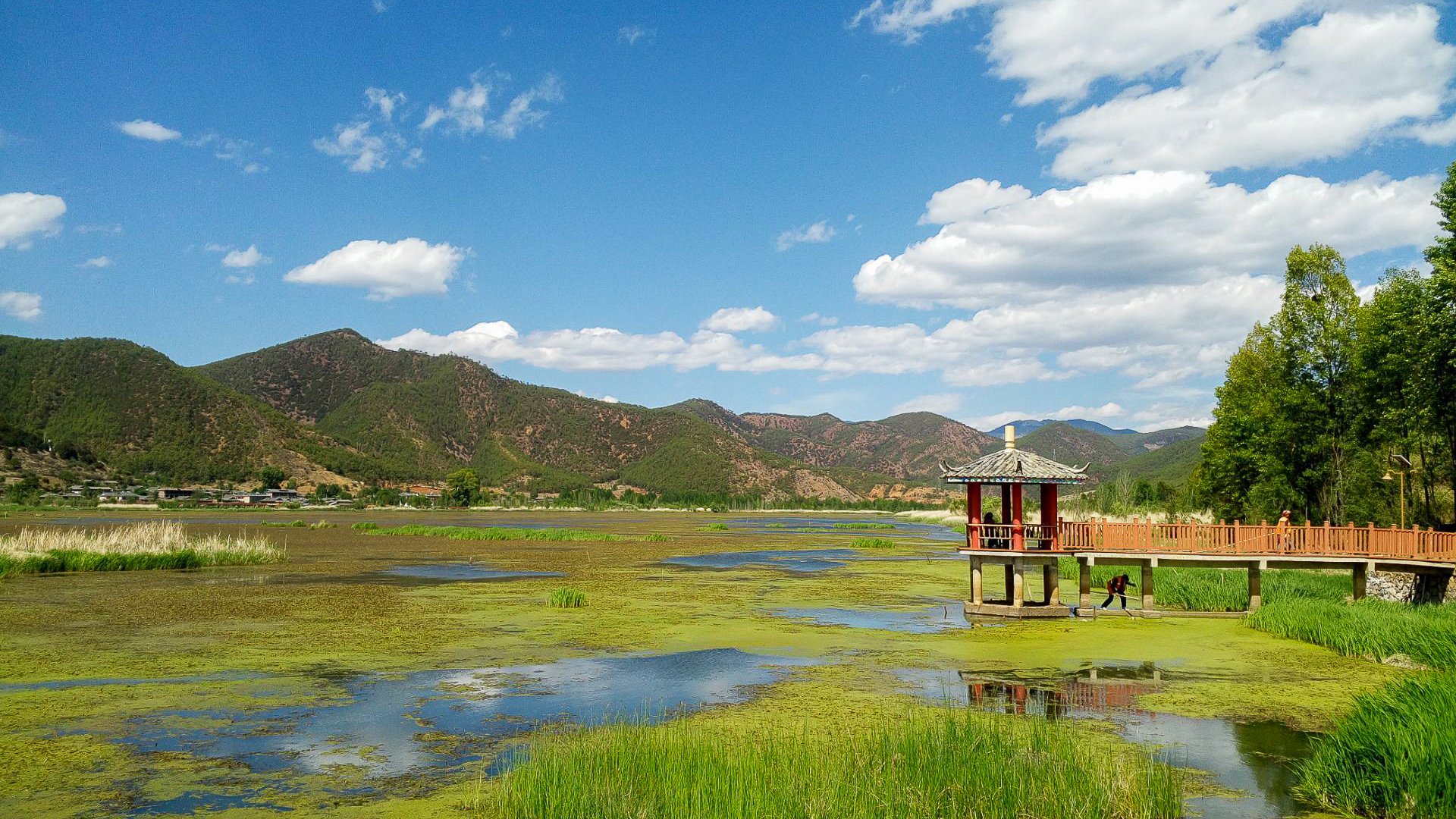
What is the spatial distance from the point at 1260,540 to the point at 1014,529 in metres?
6.13

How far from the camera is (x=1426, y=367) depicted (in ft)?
100

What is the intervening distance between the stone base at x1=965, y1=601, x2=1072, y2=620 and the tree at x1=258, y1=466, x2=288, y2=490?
14111 cm

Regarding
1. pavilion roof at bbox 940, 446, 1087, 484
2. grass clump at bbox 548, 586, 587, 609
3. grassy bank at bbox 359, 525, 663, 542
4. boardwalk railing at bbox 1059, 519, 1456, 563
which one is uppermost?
pavilion roof at bbox 940, 446, 1087, 484

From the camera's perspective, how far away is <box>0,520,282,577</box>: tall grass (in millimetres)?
34438

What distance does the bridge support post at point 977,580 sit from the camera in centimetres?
2531

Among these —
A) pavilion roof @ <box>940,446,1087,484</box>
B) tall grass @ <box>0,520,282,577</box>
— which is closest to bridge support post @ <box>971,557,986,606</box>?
pavilion roof @ <box>940,446,1087,484</box>

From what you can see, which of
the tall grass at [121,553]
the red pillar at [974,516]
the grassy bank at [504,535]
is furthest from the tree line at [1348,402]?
the tall grass at [121,553]

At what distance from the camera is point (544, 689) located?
15883mm

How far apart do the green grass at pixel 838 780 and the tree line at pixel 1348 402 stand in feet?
86.7

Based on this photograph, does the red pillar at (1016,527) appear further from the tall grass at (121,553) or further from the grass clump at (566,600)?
the tall grass at (121,553)

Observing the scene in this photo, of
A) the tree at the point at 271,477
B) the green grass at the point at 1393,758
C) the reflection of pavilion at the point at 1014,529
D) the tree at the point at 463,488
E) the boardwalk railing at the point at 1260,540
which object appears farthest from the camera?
the tree at the point at 463,488

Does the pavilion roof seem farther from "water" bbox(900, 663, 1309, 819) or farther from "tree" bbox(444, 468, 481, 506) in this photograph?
"tree" bbox(444, 468, 481, 506)

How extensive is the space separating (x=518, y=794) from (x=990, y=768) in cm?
472

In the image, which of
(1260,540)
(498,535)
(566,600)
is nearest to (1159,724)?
(1260,540)
